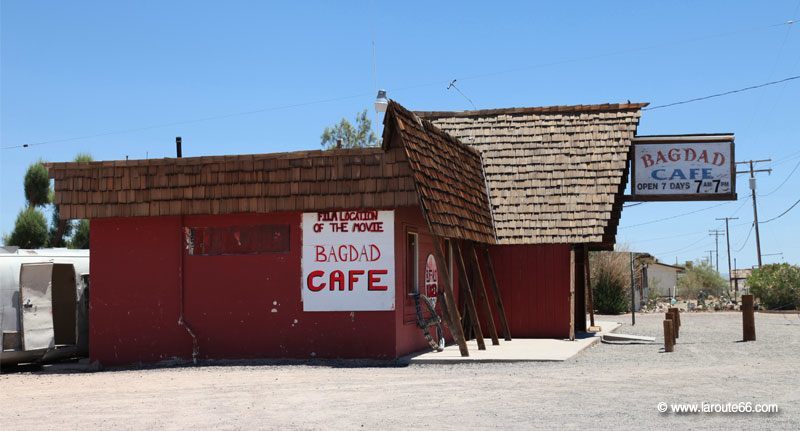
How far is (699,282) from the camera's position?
75000mm

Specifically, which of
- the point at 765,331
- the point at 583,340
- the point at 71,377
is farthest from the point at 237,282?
the point at 765,331

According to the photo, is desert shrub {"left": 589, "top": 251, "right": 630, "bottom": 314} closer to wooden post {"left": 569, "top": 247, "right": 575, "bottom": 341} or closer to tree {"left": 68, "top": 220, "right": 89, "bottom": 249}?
wooden post {"left": 569, "top": 247, "right": 575, "bottom": 341}

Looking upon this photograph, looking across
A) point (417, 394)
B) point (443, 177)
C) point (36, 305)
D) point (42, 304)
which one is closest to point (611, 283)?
point (443, 177)

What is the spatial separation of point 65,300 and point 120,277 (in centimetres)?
146

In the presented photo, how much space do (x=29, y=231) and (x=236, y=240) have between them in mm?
18087

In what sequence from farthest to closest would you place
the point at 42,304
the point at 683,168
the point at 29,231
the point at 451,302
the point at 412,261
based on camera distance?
the point at 29,231, the point at 683,168, the point at 412,261, the point at 42,304, the point at 451,302

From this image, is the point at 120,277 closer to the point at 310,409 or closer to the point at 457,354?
the point at 457,354

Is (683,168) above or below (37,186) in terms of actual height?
below

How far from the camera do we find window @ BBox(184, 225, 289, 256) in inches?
662

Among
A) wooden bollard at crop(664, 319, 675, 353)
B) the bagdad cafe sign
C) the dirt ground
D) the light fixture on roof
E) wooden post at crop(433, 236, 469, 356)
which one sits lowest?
the dirt ground

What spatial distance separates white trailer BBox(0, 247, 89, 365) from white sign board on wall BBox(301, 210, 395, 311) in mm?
4756

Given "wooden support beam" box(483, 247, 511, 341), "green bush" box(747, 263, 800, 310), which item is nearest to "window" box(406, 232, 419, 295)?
"wooden support beam" box(483, 247, 511, 341)

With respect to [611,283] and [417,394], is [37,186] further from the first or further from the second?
[417,394]

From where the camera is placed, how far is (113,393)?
40.9 ft
